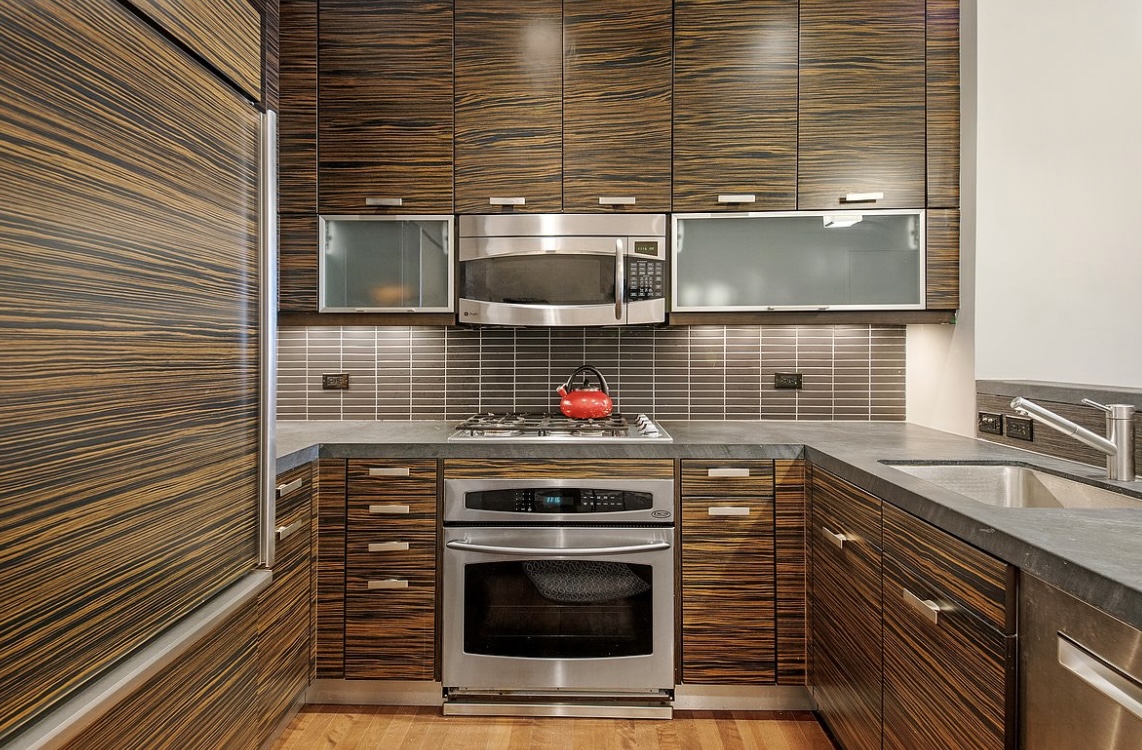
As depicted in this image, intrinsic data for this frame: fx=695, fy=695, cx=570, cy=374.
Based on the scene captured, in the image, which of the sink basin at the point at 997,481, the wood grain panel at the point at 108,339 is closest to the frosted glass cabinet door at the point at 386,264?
the wood grain panel at the point at 108,339

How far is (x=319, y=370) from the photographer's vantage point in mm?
2842


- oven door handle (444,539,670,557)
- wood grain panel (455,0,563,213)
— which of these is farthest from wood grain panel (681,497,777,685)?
wood grain panel (455,0,563,213)

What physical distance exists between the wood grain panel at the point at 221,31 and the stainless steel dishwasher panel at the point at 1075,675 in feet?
5.04

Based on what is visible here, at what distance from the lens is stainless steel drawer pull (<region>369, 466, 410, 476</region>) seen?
225cm

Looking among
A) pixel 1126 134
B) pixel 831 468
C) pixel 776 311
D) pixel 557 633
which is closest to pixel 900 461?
pixel 831 468

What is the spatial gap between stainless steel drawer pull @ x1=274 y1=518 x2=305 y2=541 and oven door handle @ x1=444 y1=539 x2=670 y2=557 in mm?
471

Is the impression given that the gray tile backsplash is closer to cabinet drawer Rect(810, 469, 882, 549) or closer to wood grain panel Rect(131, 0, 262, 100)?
cabinet drawer Rect(810, 469, 882, 549)

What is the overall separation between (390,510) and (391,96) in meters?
1.47

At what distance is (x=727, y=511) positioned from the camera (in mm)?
2225

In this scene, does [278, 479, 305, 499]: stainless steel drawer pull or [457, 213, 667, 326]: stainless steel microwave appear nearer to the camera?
[278, 479, 305, 499]: stainless steel drawer pull

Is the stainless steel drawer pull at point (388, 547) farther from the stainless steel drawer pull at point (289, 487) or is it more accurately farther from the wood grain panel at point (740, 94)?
the wood grain panel at point (740, 94)

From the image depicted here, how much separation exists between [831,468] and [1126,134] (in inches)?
56.6

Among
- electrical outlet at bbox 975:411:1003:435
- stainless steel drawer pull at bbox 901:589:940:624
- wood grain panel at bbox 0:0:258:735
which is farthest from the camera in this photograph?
electrical outlet at bbox 975:411:1003:435

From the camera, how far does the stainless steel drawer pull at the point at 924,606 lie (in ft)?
4.43
